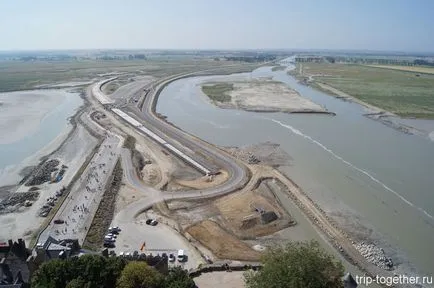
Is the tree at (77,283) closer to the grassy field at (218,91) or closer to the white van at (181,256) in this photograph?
the white van at (181,256)

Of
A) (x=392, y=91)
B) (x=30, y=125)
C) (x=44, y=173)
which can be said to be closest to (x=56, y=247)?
(x=44, y=173)

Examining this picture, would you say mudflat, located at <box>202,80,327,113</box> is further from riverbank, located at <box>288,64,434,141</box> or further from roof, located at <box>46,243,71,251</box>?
roof, located at <box>46,243,71,251</box>

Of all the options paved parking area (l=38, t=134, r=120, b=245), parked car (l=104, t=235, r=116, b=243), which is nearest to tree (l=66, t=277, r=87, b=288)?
parked car (l=104, t=235, r=116, b=243)

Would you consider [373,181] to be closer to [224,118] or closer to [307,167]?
[307,167]

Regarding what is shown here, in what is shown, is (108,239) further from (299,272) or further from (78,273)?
(299,272)

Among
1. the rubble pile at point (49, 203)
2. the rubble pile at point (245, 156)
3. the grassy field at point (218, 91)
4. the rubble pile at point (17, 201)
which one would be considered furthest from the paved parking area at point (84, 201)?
the grassy field at point (218, 91)

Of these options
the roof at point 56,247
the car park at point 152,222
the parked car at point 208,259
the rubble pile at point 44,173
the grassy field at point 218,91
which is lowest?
the parked car at point 208,259

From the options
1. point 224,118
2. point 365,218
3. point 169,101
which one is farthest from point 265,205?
point 169,101
